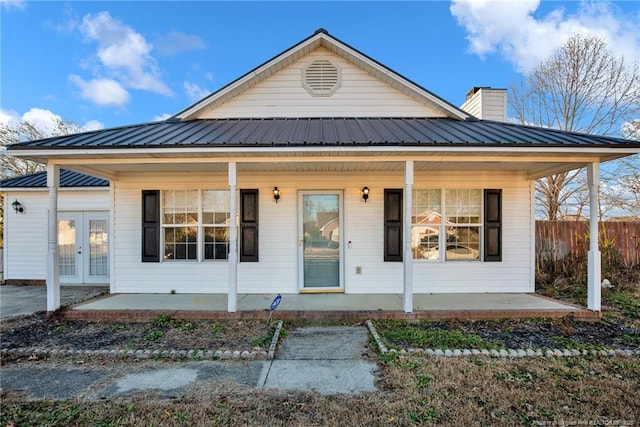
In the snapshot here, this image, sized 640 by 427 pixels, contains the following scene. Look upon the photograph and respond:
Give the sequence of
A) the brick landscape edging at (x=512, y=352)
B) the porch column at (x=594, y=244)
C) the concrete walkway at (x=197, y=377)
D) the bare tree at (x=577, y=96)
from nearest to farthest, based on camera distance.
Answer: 1. the concrete walkway at (x=197, y=377)
2. the brick landscape edging at (x=512, y=352)
3. the porch column at (x=594, y=244)
4. the bare tree at (x=577, y=96)

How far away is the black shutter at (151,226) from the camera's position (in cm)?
697

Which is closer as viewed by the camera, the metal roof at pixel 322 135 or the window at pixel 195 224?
the metal roof at pixel 322 135

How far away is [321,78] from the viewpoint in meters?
7.23

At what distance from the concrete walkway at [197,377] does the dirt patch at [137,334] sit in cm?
54

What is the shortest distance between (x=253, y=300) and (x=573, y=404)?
16.0 feet

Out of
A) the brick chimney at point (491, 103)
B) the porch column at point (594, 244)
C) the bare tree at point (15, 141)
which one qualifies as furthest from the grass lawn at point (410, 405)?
the bare tree at point (15, 141)

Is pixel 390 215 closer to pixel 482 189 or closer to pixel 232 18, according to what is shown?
pixel 482 189

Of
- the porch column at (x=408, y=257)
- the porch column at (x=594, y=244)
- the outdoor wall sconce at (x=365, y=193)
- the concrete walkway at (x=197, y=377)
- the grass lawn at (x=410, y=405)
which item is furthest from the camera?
the outdoor wall sconce at (x=365, y=193)

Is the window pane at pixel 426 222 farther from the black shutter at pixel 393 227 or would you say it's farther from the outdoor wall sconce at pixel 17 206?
the outdoor wall sconce at pixel 17 206

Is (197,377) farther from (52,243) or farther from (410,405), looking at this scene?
(52,243)

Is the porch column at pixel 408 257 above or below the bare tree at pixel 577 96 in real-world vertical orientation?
below

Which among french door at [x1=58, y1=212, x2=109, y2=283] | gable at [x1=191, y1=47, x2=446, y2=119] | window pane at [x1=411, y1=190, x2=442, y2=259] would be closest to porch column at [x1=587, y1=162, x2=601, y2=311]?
window pane at [x1=411, y1=190, x2=442, y2=259]

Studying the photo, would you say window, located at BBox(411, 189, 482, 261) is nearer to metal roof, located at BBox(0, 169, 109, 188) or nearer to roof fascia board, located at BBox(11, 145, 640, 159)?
roof fascia board, located at BBox(11, 145, 640, 159)

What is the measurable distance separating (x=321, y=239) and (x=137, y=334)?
3.66 metres
